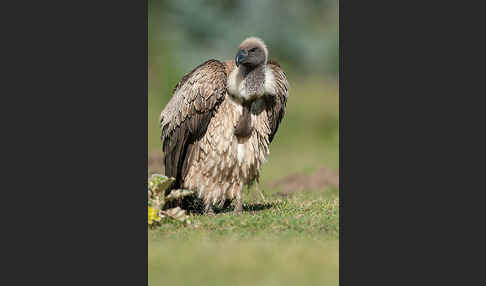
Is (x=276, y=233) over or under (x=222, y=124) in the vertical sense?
under

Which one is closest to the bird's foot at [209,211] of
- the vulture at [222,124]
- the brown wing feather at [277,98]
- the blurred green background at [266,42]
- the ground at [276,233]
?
the vulture at [222,124]

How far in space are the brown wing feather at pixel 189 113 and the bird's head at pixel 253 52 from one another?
1.50 ft

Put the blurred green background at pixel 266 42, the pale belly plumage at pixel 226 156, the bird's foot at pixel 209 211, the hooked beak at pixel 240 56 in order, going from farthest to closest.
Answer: the bird's foot at pixel 209 211 < the pale belly plumage at pixel 226 156 < the hooked beak at pixel 240 56 < the blurred green background at pixel 266 42

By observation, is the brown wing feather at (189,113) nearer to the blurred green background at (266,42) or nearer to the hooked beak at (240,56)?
the blurred green background at (266,42)

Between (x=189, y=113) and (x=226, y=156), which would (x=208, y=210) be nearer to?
(x=226, y=156)

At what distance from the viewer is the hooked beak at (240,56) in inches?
393

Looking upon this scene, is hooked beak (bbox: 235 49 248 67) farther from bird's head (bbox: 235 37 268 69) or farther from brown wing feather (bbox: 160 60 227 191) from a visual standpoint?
brown wing feather (bbox: 160 60 227 191)

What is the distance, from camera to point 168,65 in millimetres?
10539

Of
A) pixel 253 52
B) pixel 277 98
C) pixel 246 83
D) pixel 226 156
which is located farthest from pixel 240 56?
pixel 226 156

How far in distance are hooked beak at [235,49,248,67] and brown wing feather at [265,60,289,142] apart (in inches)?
28.5

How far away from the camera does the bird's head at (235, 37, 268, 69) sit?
10.1 metres

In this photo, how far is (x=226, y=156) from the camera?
10391 mm

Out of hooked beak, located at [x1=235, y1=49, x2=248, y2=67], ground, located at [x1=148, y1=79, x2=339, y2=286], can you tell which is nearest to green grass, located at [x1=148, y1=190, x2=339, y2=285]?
ground, located at [x1=148, y1=79, x2=339, y2=286]

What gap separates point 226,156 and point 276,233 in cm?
189
